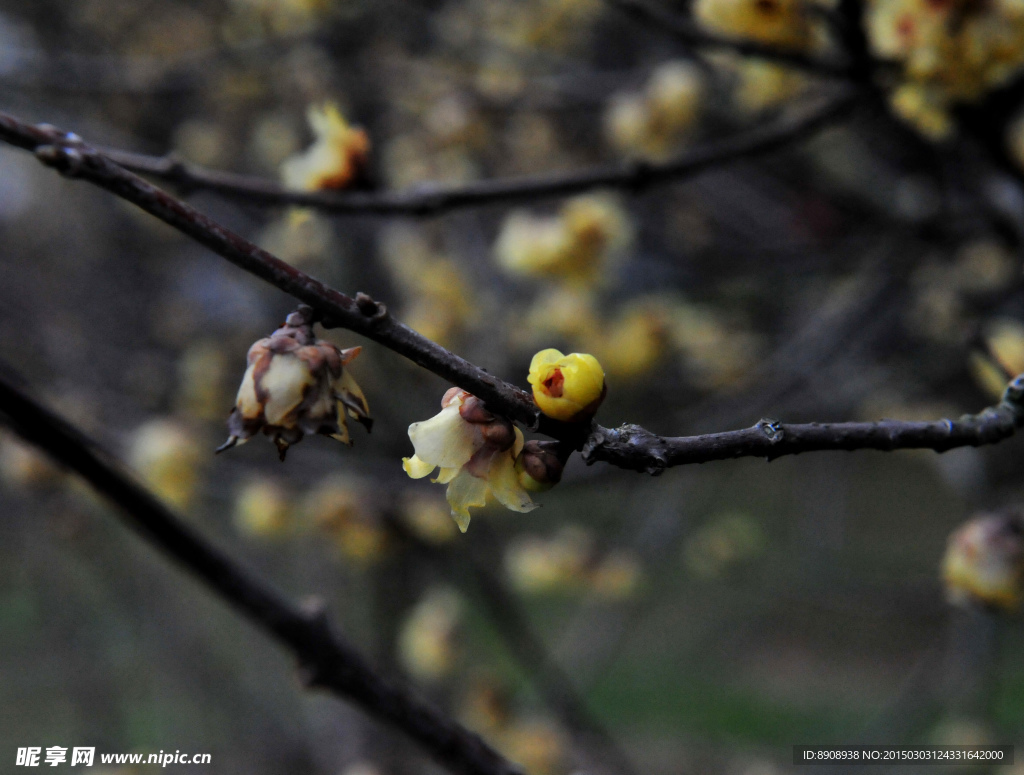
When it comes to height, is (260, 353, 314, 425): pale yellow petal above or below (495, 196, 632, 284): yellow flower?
below

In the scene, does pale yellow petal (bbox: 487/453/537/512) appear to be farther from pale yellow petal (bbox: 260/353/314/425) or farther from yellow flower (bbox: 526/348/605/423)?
pale yellow petal (bbox: 260/353/314/425)

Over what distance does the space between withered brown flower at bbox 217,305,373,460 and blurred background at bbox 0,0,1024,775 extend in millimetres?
601

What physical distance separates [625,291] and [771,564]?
10.6 feet

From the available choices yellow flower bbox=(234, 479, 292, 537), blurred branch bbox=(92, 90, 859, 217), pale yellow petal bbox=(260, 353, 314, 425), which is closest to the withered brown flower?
pale yellow petal bbox=(260, 353, 314, 425)

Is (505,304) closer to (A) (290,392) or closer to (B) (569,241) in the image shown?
(B) (569,241)

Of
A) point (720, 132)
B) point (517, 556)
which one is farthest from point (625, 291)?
point (517, 556)

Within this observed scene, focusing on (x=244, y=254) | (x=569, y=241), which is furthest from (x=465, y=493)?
(x=569, y=241)

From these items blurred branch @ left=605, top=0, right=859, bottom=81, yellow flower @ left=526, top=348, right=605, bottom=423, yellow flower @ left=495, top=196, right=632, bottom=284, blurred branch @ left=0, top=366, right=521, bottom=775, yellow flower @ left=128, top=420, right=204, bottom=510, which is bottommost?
blurred branch @ left=0, top=366, right=521, bottom=775

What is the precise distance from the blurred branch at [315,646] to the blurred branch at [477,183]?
0.43 meters

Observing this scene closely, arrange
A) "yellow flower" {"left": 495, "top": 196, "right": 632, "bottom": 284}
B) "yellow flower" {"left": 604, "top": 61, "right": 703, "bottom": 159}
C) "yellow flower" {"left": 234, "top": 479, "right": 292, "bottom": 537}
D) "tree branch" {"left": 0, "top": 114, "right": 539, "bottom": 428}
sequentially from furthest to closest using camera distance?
"yellow flower" {"left": 234, "top": 479, "right": 292, "bottom": 537}
"yellow flower" {"left": 604, "top": 61, "right": 703, "bottom": 159}
"yellow flower" {"left": 495, "top": 196, "right": 632, "bottom": 284}
"tree branch" {"left": 0, "top": 114, "right": 539, "bottom": 428}

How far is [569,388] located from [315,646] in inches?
17.6

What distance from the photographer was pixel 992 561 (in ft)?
3.81

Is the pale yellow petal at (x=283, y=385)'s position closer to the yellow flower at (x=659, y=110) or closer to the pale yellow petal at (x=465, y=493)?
the pale yellow petal at (x=465, y=493)

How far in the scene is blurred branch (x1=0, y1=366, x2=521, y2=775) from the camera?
804mm
